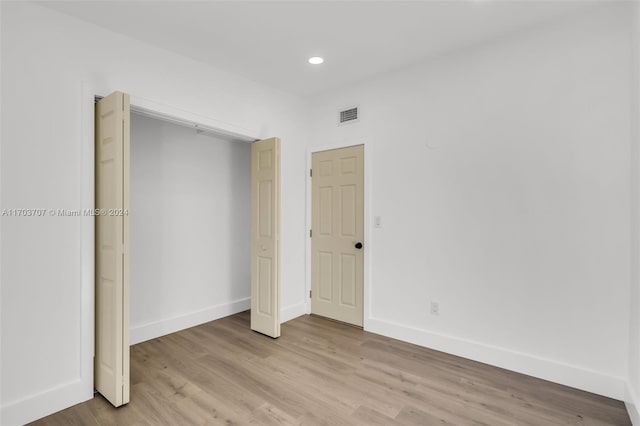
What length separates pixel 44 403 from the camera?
2146mm

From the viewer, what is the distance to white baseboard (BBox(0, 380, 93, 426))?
79.8 inches

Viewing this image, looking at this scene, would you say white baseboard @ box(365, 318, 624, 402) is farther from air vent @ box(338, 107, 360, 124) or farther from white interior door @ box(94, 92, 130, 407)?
white interior door @ box(94, 92, 130, 407)

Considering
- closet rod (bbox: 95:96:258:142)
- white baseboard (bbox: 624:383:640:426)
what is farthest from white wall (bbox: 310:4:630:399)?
closet rod (bbox: 95:96:258:142)

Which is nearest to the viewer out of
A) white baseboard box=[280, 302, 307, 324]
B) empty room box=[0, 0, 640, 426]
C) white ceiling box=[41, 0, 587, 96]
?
empty room box=[0, 0, 640, 426]

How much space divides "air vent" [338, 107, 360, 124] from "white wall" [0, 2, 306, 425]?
2.14 m

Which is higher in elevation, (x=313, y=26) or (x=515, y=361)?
(x=313, y=26)

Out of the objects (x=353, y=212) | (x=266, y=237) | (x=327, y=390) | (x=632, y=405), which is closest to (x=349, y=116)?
(x=353, y=212)

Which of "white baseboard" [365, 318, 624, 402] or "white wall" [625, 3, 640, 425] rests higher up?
"white wall" [625, 3, 640, 425]

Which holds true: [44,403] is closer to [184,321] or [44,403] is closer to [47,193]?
[47,193]

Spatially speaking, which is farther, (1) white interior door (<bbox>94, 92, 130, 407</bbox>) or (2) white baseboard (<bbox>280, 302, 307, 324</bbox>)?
(2) white baseboard (<bbox>280, 302, 307, 324</bbox>)

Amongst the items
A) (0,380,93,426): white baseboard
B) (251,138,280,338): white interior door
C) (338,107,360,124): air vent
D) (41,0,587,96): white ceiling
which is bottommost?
(0,380,93,426): white baseboard

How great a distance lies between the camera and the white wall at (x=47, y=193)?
207 centimetres

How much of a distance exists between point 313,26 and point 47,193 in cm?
231

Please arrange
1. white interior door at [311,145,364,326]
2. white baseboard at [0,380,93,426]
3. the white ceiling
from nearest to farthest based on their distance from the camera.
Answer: white baseboard at [0,380,93,426], the white ceiling, white interior door at [311,145,364,326]
